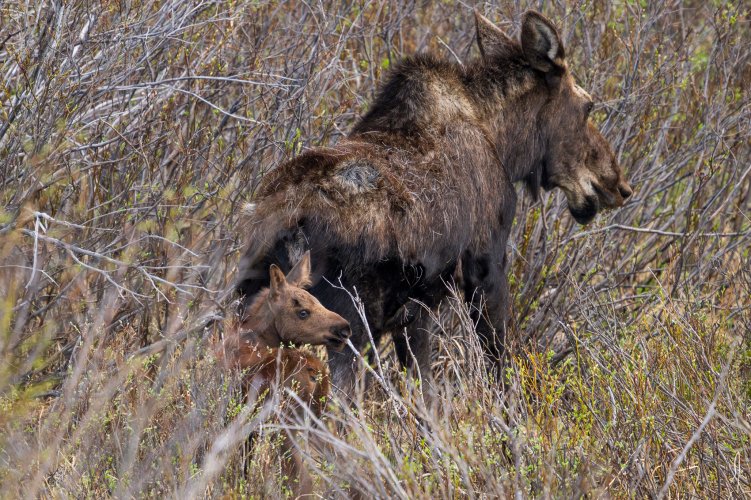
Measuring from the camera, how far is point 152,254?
732 cm

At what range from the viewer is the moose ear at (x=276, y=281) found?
5430 millimetres

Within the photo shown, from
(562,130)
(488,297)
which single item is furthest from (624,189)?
(488,297)

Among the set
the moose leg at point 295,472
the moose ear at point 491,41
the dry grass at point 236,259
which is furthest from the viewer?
the moose ear at point 491,41

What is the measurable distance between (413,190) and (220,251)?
160cm

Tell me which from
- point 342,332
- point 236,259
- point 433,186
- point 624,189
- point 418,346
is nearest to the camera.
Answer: point 342,332

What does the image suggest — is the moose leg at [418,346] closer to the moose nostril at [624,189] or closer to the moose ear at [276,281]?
the moose ear at [276,281]

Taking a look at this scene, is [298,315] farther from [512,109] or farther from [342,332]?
[512,109]

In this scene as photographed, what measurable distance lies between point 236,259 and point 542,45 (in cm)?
248

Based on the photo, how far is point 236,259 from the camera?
304 inches

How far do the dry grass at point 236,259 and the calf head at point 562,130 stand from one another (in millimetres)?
424

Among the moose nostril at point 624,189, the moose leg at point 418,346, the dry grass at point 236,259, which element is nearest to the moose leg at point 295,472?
the dry grass at point 236,259

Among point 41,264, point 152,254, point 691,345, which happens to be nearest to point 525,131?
point 691,345

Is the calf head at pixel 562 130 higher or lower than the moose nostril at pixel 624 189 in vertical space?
higher

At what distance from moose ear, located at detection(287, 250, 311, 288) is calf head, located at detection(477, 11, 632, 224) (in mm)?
2202
